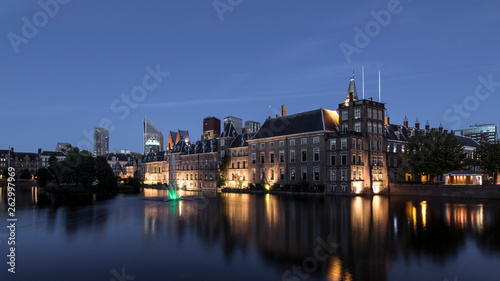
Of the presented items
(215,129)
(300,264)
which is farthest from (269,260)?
(215,129)

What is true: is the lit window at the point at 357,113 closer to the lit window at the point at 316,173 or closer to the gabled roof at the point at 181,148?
the lit window at the point at 316,173

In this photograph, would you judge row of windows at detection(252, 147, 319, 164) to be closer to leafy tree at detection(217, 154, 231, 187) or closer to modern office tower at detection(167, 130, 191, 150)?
leafy tree at detection(217, 154, 231, 187)

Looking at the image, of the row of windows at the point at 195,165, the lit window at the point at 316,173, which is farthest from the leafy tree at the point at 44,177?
the lit window at the point at 316,173

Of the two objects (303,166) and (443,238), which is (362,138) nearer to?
(303,166)

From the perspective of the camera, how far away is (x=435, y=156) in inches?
2655

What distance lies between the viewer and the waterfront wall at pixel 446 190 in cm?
5789

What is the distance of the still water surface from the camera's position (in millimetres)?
16734

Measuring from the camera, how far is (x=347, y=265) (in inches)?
692

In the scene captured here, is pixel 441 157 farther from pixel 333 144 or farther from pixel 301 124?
pixel 301 124

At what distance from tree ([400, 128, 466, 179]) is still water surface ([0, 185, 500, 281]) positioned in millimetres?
35225

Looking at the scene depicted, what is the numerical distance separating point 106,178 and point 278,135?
134 feet

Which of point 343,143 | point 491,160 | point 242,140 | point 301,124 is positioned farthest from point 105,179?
point 491,160

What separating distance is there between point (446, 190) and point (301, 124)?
3127cm

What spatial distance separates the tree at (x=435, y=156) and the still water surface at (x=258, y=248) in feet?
116
